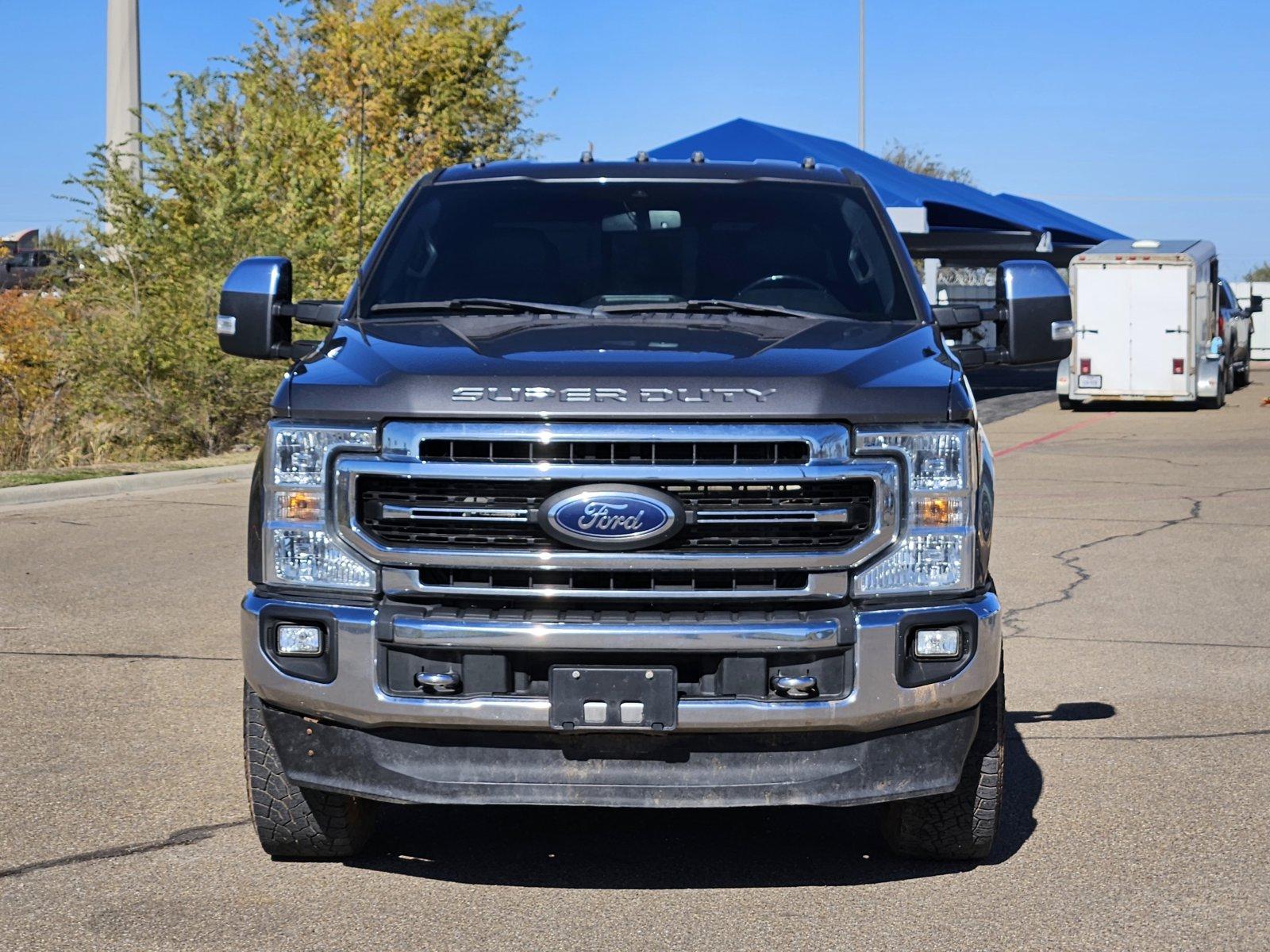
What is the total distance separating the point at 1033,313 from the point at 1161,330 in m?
25.2

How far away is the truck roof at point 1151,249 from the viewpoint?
3016cm

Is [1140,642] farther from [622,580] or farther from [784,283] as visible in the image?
[622,580]

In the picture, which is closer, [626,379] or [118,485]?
[626,379]

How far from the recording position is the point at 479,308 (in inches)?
221

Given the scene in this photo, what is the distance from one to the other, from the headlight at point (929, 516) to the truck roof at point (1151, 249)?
2663 cm

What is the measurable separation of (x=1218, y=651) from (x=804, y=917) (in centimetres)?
458

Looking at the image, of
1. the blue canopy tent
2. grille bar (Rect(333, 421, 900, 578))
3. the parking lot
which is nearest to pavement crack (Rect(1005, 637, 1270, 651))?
the parking lot

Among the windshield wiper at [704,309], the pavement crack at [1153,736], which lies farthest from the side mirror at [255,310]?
the pavement crack at [1153,736]

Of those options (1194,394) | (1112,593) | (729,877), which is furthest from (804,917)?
(1194,394)

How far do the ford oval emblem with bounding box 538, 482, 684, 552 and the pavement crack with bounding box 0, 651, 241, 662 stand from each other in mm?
4105

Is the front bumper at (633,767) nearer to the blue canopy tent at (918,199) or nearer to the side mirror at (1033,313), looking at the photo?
the side mirror at (1033,313)

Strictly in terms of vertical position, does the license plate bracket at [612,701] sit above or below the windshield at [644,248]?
below

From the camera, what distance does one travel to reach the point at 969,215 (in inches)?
1256

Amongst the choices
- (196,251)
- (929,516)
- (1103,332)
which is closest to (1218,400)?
(1103,332)
